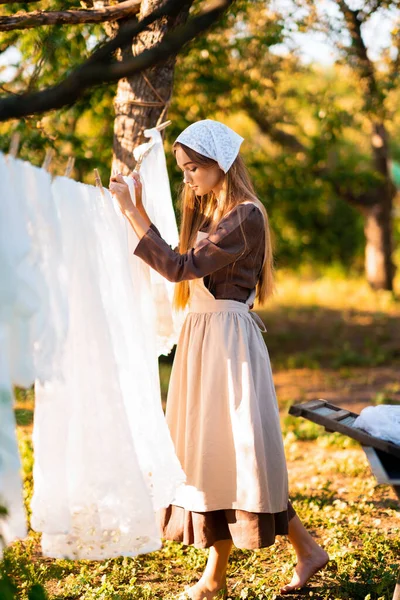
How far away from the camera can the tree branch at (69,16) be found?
2840 millimetres

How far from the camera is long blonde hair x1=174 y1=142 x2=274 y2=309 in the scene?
274 cm

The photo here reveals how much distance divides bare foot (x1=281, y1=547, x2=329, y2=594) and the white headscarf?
1.54 meters

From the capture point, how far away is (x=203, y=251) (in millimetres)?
2598

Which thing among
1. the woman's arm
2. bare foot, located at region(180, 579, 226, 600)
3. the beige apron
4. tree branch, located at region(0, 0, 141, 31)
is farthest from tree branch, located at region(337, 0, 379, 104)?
bare foot, located at region(180, 579, 226, 600)

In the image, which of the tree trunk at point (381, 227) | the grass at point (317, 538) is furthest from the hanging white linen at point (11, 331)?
the tree trunk at point (381, 227)

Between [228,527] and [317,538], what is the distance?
98 centimetres

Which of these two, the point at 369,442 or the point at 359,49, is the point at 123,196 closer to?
the point at 369,442

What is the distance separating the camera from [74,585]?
2.93 metres

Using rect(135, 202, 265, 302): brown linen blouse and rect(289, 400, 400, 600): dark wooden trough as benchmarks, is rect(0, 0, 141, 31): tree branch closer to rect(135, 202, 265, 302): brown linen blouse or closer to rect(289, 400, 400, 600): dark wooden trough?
rect(135, 202, 265, 302): brown linen blouse

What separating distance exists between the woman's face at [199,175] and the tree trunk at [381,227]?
888 cm

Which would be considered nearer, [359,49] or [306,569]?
[306,569]

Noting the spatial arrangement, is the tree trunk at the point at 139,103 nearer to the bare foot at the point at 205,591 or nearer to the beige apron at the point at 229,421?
the beige apron at the point at 229,421

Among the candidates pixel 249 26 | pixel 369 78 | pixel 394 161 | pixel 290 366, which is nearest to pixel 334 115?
pixel 369 78

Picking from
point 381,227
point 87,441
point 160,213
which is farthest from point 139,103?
point 381,227
